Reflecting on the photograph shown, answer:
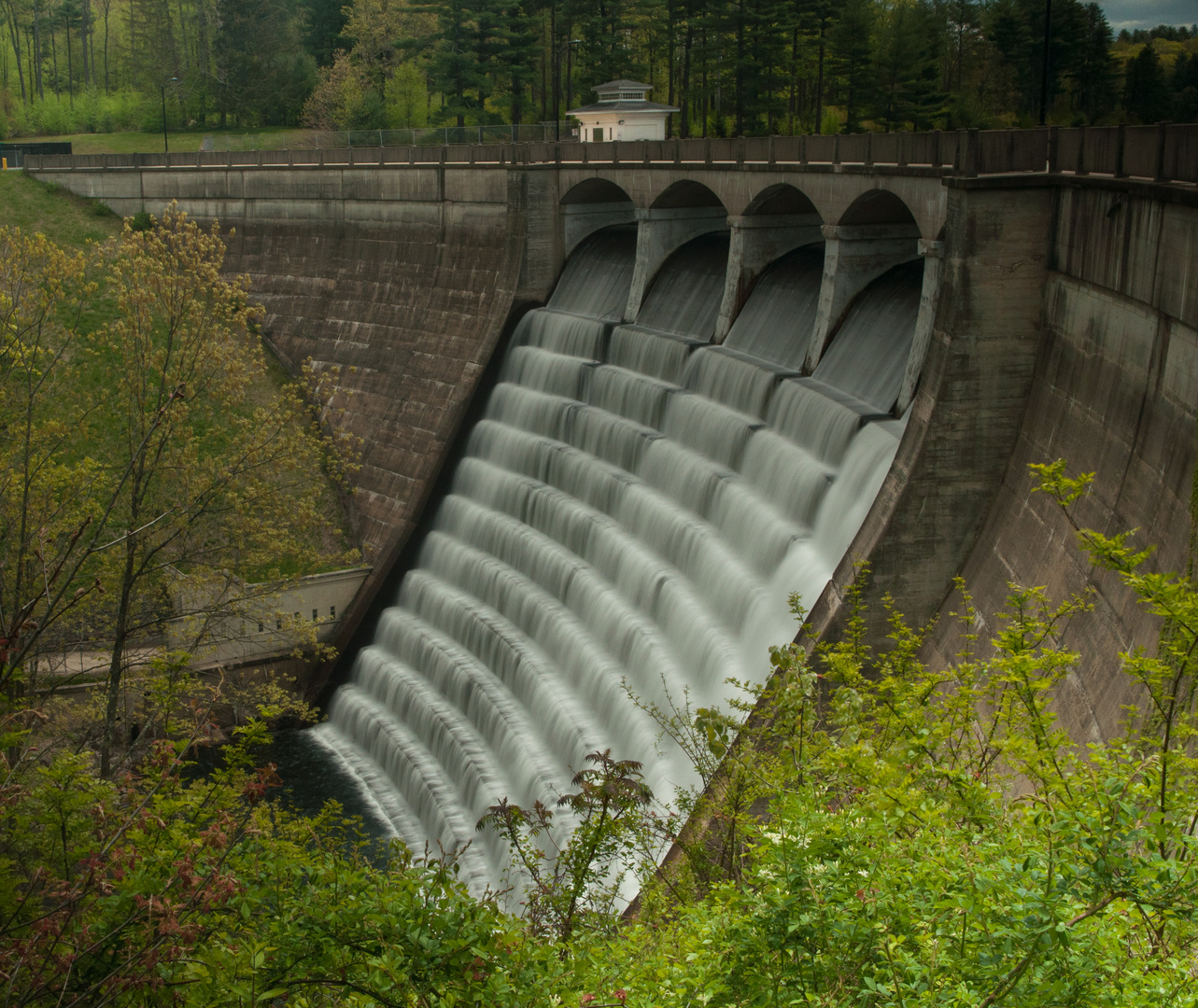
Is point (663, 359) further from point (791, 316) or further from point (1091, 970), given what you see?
point (1091, 970)

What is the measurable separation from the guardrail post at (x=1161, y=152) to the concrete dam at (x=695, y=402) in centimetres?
7

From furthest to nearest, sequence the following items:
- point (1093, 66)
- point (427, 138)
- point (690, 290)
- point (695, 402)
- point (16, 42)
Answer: point (16, 42), point (427, 138), point (1093, 66), point (690, 290), point (695, 402)

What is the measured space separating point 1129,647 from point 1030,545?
13.0 ft

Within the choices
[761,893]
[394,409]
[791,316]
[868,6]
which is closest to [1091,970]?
[761,893]

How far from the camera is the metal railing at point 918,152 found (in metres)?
18.0

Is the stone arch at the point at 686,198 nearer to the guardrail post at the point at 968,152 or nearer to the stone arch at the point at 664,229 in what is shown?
the stone arch at the point at 664,229

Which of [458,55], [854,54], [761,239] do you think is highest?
[458,55]

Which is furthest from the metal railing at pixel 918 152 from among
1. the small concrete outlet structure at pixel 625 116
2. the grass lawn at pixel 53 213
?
the grass lawn at pixel 53 213

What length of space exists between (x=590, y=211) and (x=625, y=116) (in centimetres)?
991

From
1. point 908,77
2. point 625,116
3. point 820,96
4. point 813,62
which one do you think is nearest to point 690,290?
point 625,116

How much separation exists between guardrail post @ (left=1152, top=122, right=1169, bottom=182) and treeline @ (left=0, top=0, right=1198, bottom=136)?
559 centimetres

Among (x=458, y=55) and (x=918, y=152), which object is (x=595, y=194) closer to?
(x=918, y=152)

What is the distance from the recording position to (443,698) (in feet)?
113

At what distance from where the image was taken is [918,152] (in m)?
24.8
